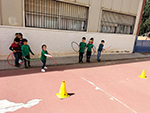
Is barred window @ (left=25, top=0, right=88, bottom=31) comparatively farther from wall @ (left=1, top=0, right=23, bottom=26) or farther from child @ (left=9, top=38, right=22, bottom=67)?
child @ (left=9, top=38, right=22, bottom=67)

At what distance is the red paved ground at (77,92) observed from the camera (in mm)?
3217

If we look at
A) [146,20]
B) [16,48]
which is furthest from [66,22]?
[146,20]

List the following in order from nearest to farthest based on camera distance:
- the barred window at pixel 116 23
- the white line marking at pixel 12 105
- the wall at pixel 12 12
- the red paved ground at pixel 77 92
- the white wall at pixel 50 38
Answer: the white line marking at pixel 12 105 < the red paved ground at pixel 77 92 < the wall at pixel 12 12 < the white wall at pixel 50 38 < the barred window at pixel 116 23

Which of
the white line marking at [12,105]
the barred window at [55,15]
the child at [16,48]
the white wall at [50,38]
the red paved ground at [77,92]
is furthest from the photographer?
the barred window at [55,15]

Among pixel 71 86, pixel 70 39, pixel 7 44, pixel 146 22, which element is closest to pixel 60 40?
pixel 70 39

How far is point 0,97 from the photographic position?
3389 mm

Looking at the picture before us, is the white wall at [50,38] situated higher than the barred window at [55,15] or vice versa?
the barred window at [55,15]

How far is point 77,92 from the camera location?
3967 mm

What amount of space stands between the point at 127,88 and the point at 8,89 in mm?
4105

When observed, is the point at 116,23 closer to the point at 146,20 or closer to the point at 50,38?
the point at 50,38

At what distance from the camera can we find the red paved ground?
10.6ft

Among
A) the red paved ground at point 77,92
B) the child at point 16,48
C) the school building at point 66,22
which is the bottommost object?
the red paved ground at point 77,92

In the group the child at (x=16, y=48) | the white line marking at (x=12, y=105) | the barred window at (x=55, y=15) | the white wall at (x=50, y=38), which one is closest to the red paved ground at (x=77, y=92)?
the white line marking at (x=12, y=105)

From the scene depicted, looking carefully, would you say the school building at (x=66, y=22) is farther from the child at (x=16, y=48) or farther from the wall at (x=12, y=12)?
the child at (x=16, y=48)
